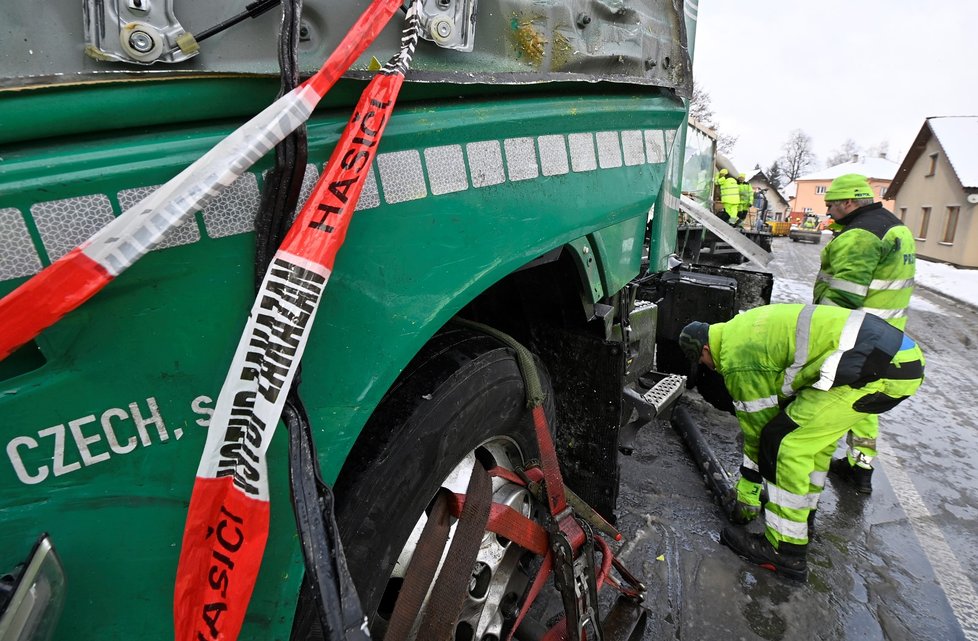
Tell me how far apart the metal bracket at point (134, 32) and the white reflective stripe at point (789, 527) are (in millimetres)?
3260

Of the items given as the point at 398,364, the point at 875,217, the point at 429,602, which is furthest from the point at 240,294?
the point at 875,217

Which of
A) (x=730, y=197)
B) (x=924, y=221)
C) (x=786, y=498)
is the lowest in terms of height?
(x=924, y=221)

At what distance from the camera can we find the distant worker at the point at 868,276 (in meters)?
3.76

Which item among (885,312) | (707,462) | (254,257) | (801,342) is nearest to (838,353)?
(801,342)

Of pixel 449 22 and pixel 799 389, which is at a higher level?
pixel 449 22

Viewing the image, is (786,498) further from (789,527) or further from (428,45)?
(428,45)

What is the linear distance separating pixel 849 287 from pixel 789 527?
6.80 feet

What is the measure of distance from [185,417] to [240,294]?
0.22 m

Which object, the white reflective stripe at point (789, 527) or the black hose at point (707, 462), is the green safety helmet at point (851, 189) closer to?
the black hose at point (707, 462)

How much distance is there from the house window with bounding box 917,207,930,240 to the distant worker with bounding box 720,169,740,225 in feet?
54.1

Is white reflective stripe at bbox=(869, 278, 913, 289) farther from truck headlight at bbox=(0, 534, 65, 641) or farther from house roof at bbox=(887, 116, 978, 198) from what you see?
house roof at bbox=(887, 116, 978, 198)

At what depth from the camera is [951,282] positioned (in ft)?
47.0

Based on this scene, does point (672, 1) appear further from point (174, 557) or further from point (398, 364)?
point (174, 557)

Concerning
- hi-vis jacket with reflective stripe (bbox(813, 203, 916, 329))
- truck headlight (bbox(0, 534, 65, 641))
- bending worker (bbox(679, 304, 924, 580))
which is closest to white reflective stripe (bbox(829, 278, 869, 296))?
hi-vis jacket with reflective stripe (bbox(813, 203, 916, 329))
